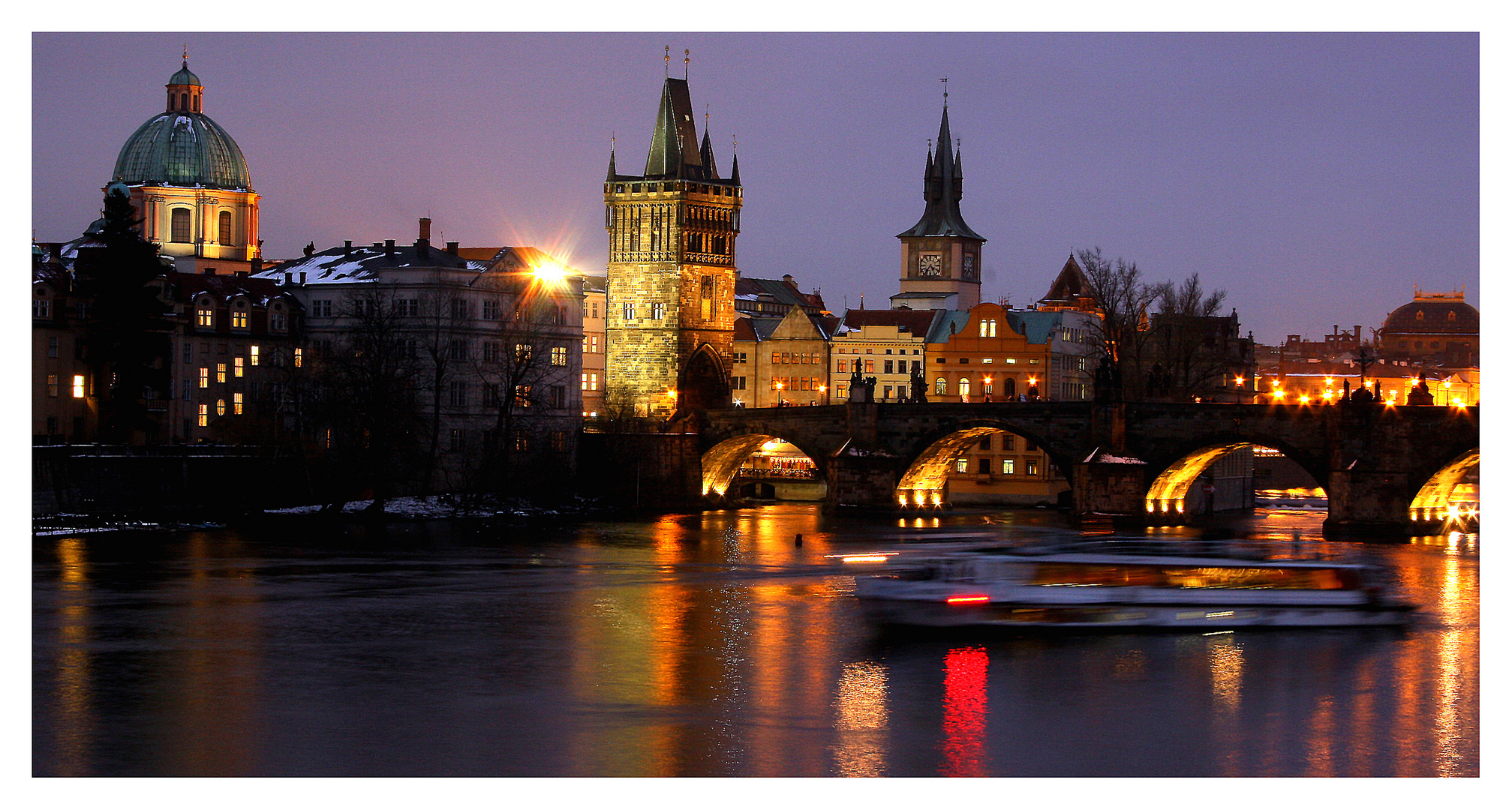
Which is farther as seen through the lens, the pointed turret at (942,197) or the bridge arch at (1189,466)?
the pointed turret at (942,197)

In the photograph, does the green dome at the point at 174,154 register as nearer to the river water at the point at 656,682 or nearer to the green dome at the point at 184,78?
the green dome at the point at 184,78

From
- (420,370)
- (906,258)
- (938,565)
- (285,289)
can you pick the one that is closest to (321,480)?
(420,370)

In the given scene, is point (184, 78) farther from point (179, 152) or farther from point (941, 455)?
point (941, 455)

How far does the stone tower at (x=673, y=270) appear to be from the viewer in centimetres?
9894

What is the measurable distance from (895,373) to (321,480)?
150 ft

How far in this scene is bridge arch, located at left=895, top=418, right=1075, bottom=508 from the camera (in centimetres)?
7144

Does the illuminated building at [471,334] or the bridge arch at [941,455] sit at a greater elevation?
the illuminated building at [471,334]

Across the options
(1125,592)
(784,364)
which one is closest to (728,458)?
(784,364)

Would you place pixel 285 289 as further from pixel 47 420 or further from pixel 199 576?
pixel 199 576

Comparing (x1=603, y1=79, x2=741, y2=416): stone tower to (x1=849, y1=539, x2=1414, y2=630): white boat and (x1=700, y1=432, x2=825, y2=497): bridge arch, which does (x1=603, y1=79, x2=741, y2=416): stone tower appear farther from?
(x1=849, y1=539, x2=1414, y2=630): white boat

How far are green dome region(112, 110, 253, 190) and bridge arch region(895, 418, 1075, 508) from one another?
147 feet

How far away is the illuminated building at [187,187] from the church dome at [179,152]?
39mm

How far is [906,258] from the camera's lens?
135 m

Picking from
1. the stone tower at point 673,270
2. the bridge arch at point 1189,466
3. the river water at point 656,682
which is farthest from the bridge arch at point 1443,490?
the stone tower at point 673,270
